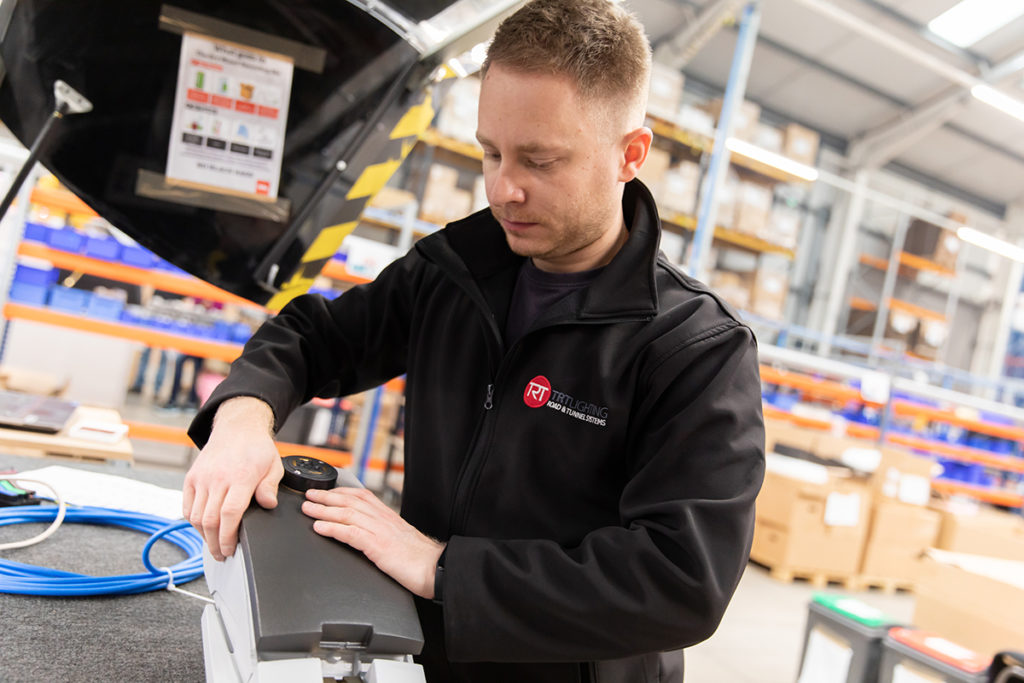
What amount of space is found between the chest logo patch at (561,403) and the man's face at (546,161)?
17 cm

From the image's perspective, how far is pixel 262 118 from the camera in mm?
1318

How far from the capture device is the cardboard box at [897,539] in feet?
16.0

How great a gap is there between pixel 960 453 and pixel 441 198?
5.81 meters

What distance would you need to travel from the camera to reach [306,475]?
0.77 meters

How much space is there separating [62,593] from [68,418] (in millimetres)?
949

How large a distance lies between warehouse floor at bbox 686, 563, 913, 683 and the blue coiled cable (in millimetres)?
2408

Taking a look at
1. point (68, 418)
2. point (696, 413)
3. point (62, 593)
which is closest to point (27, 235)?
point (68, 418)

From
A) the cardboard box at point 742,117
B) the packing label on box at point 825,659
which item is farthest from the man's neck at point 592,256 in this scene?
the cardboard box at point 742,117

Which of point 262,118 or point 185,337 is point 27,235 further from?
point 262,118

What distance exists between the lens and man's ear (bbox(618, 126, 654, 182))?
3.00 ft

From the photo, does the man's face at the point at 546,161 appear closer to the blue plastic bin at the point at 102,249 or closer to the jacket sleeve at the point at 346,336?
the jacket sleeve at the point at 346,336

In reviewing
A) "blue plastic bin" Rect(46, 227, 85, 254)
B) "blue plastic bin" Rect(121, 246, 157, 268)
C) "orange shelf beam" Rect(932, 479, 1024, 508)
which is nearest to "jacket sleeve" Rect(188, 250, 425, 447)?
"blue plastic bin" Rect(121, 246, 157, 268)

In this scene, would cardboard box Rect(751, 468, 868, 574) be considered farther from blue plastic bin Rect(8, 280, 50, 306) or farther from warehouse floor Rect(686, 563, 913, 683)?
blue plastic bin Rect(8, 280, 50, 306)

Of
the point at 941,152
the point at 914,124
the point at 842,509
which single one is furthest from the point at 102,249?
the point at 941,152
